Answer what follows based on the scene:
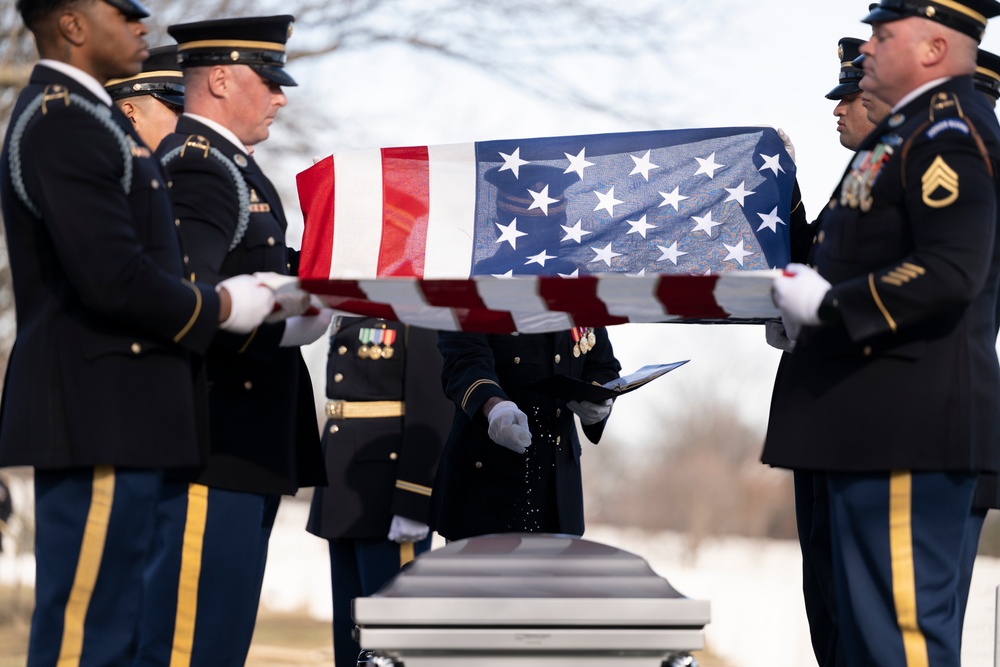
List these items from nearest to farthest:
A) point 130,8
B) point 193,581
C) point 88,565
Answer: point 88,565, point 130,8, point 193,581

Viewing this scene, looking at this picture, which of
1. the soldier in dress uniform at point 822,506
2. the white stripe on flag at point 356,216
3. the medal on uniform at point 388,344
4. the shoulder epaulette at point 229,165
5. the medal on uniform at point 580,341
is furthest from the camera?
the medal on uniform at point 388,344

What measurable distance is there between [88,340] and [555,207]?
7.37 ft

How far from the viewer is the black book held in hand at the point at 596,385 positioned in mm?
4500

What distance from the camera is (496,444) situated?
5051 millimetres

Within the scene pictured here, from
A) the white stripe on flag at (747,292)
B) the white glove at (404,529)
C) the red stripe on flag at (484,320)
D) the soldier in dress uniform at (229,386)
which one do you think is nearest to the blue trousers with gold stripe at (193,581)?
the soldier in dress uniform at (229,386)

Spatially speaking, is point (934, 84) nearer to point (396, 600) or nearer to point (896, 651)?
point (896, 651)

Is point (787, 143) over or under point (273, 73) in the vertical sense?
under

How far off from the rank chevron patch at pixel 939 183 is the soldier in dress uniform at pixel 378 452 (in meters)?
2.67

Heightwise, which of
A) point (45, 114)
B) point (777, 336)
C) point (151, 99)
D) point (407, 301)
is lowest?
point (777, 336)

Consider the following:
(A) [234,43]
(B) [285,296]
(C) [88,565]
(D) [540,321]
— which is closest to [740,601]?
(D) [540,321]

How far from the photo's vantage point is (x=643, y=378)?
176 inches

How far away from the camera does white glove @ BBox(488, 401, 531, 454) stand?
475 cm

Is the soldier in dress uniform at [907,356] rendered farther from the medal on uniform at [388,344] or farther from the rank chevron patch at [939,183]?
the medal on uniform at [388,344]

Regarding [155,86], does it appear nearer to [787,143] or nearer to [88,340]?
[88,340]
